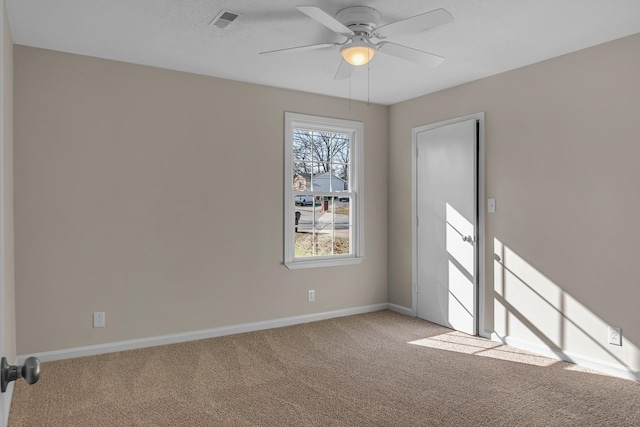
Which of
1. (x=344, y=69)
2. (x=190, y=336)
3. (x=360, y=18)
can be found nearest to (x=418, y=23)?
(x=360, y=18)

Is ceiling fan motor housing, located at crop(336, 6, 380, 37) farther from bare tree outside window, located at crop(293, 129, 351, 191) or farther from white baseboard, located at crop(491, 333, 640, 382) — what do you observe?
white baseboard, located at crop(491, 333, 640, 382)

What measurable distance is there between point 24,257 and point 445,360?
134 inches

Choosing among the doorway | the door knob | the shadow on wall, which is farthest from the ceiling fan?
the door knob

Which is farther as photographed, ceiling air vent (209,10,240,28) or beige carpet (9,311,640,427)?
ceiling air vent (209,10,240,28)

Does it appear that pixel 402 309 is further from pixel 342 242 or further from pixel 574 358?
pixel 574 358

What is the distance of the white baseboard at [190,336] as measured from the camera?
11.7 ft

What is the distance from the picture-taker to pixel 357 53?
9.65ft

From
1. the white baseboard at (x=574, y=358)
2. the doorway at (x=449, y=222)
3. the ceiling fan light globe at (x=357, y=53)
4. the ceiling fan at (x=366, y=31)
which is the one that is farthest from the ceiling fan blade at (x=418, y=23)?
the white baseboard at (x=574, y=358)

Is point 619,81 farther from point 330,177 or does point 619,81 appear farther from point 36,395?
point 36,395

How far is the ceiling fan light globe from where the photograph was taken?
9.54 ft

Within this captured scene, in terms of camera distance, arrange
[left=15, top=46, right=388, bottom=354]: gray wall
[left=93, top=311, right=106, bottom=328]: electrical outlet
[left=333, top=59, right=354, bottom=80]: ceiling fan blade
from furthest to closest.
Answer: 1. [left=93, top=311, right=106, bottom=328]: electrical outlet
2. [left=15, top=46, right=388, bottom=354]: gray wall
3. [left=333, top=59, right=354, bottom=80]: ceiling fan blade

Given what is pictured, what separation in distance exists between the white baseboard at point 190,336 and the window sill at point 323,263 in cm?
52

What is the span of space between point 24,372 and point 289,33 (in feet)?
9.24

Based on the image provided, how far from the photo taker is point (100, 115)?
3.72m
